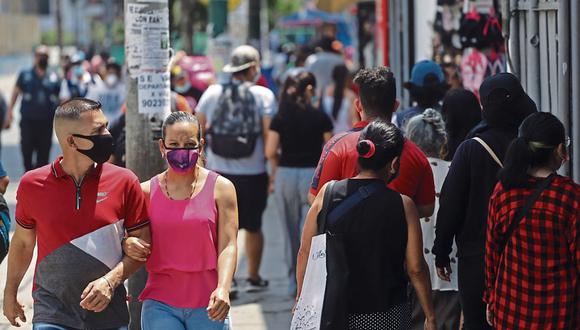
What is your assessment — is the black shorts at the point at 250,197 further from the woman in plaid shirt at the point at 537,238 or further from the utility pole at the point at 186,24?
the utility pole at the point at 186,24

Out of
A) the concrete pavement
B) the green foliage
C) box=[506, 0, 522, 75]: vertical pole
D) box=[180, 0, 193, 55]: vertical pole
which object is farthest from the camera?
the green foliage

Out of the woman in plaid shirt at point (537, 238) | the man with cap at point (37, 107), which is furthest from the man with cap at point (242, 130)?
the man with cap at point (37, 107)

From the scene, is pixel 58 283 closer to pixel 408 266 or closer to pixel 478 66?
pixel 408 266

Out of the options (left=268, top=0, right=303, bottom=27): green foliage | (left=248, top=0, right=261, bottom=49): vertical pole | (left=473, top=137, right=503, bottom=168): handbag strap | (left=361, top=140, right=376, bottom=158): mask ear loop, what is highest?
(left=268, top=0, right=303, bottom=27): green foliage

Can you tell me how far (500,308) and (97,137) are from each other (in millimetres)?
1887

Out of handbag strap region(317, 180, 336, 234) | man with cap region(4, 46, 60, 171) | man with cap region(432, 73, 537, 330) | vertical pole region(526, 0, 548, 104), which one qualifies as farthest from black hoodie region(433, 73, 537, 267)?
man with cap region(4, 46, 60, 171)

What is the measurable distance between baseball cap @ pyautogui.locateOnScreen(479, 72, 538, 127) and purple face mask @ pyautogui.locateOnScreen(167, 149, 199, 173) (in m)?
1.56

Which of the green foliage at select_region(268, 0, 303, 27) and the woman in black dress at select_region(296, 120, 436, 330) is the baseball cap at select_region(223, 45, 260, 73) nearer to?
the woman in black dress at select_region(296, 120, 436, 330)

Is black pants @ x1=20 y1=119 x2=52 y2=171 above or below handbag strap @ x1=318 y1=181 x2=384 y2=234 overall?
below

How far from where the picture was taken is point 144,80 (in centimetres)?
738

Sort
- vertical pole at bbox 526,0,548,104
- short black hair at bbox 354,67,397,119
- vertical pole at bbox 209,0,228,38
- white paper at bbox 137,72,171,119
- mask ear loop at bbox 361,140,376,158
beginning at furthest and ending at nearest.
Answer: vertical pole at bbox 209,0,228,38, vertical pole at bbox 526,0,548,104, white paper at bbox 137,72,171,119, short black hair at bbox 354,67,397,119, mask ear loop at bbox 361,140,376,158

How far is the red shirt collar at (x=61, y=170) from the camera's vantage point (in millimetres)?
5211

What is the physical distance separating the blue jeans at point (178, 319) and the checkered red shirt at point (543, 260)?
1284mm

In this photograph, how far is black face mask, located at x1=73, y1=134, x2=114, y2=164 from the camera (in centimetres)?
523
